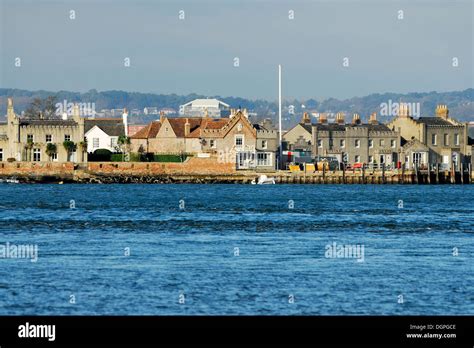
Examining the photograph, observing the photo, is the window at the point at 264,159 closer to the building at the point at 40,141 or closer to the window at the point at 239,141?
the window at the point at 239,141

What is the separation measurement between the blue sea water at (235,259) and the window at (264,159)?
39.7 meters

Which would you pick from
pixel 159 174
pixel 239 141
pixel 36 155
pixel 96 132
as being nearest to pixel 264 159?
pixel 239 141

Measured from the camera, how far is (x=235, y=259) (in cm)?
4075

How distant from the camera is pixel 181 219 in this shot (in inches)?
2430

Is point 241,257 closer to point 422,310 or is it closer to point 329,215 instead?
point 422,310

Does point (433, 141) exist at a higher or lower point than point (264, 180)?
higher

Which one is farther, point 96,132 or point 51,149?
point 96,132

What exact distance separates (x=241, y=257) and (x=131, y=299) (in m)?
10.2

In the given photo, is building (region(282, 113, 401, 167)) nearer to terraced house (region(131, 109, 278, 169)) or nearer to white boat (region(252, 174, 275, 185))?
terraced house (region(131, 109, 278, 169))

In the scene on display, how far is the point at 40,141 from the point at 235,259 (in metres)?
81.1

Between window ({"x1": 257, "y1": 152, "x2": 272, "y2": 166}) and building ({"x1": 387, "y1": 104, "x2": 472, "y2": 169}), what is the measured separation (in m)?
15.4

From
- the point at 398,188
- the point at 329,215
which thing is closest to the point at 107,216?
the point at 329,215

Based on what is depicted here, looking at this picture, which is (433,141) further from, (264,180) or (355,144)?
(264,180)
